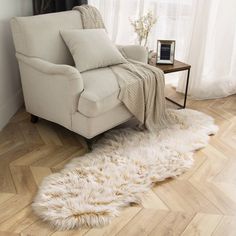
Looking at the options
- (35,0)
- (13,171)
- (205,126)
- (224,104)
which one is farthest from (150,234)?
(35,0)

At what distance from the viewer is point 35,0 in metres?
2.90

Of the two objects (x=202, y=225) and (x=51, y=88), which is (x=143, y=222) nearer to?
(x=202, y=225)

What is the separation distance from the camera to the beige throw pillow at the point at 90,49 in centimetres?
241

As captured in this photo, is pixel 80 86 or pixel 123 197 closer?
pixel 123 197

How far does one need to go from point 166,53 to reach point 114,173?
133cm

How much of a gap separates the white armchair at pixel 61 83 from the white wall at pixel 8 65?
0.21 metres

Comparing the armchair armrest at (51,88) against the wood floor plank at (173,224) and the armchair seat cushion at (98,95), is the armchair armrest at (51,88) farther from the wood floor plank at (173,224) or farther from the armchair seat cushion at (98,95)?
the wood floor plank at (173,224)

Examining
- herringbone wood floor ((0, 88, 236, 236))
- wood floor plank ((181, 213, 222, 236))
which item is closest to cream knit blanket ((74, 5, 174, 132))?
herringbone wood floor ((0, 88, 236, 236))

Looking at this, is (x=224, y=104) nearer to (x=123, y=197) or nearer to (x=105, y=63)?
(x=105, y=63)

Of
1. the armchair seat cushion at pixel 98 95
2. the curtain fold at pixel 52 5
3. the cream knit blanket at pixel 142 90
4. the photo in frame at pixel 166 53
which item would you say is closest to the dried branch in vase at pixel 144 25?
the photo in frame at pixel 166 53

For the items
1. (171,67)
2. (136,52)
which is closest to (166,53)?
(171,67)

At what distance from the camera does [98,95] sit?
2.11 metres

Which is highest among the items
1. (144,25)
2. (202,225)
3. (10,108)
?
(144,25)

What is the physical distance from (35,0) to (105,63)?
3.29 ft
